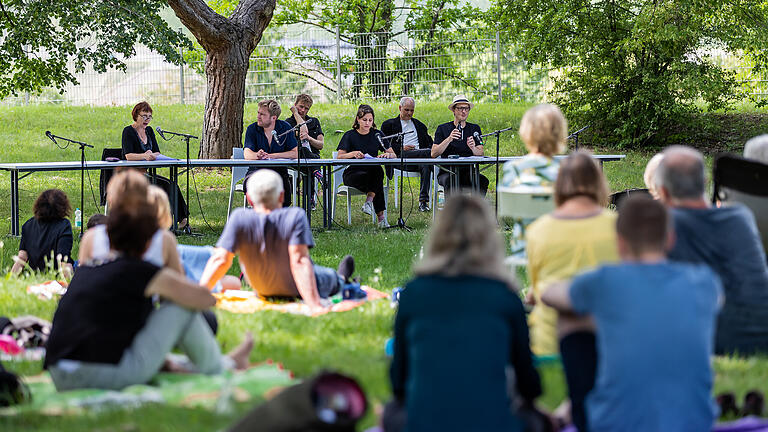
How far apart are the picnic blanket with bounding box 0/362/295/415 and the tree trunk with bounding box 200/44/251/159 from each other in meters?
10.7

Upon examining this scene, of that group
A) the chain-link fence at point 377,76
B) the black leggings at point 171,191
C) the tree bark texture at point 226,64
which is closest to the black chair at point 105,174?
the black leggings at point 171,191

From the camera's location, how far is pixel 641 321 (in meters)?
3.18

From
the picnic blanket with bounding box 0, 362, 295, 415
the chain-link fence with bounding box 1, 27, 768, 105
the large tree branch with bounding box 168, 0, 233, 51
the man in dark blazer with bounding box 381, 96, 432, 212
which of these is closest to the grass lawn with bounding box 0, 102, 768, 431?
the picnic blanket with bounding box 0, 362, 295, 415

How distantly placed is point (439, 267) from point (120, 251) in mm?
1703

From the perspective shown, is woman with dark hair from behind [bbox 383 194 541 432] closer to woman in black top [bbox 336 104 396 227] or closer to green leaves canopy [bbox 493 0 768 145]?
woman in black top [bbox 336 104 396 227]

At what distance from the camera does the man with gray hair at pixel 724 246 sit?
14.6 ft

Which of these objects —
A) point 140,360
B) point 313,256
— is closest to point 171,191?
point 313,256

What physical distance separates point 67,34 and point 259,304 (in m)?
8.11

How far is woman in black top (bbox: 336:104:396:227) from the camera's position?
11555mm

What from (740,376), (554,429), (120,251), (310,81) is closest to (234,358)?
(120,251)

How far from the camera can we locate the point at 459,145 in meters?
11.9

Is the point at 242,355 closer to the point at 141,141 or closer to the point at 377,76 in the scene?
the point at 141,141

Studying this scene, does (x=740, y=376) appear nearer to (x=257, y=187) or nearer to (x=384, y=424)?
(x=384, y=424)

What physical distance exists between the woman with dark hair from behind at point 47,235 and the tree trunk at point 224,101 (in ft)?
24.9
